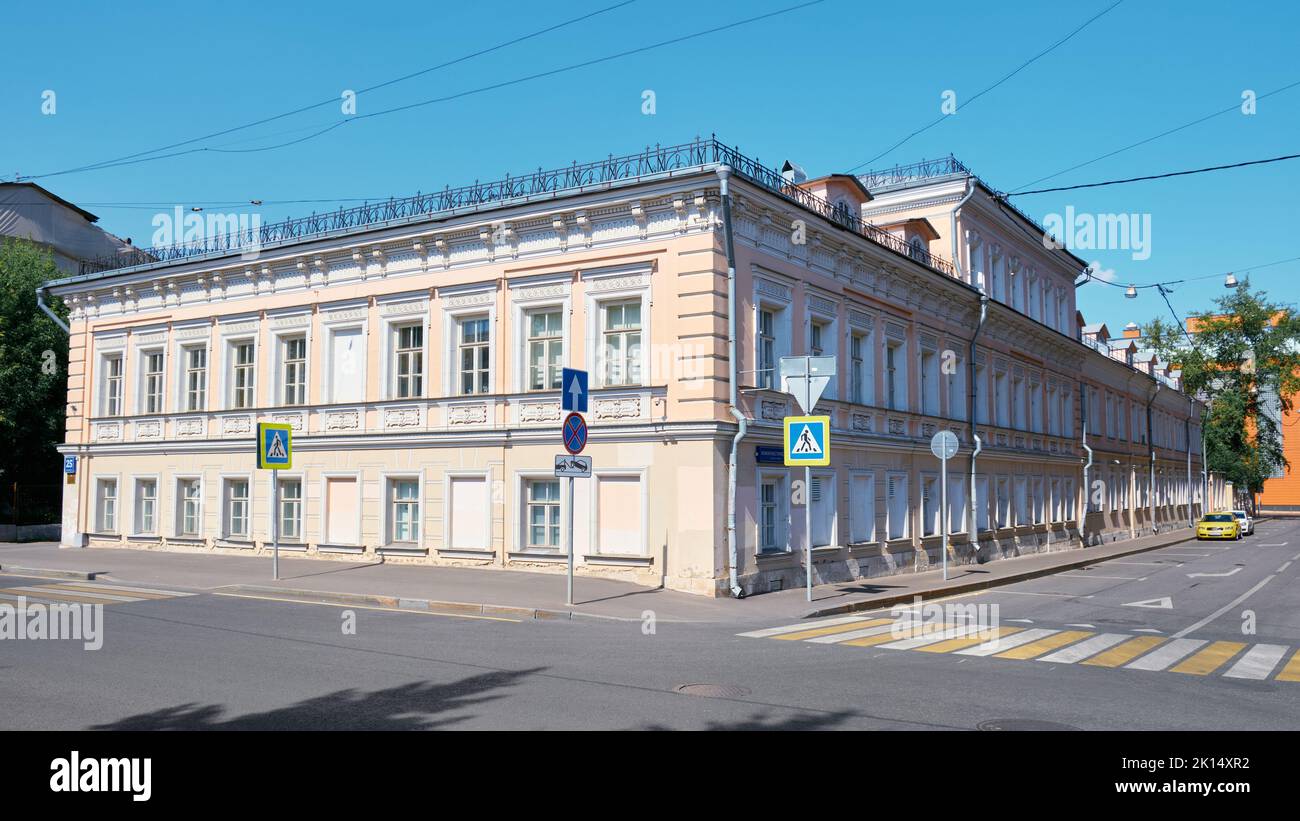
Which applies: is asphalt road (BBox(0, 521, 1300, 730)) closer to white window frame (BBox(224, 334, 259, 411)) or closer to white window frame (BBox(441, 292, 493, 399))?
white window frame (BBox(441, 292, 493, 399))

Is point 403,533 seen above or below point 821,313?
below

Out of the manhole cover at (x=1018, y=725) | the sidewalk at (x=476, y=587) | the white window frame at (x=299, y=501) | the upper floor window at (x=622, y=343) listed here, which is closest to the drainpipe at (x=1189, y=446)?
the sidewalk at (x=476, y=587)

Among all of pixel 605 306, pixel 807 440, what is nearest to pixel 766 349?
pixel 605 306

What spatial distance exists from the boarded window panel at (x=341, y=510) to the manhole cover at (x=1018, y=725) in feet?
57.2

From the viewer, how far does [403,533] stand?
21.7 meters

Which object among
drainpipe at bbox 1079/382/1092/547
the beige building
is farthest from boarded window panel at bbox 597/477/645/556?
drainpipe at bbox 1079/382/1092/547

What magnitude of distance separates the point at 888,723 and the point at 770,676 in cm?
225

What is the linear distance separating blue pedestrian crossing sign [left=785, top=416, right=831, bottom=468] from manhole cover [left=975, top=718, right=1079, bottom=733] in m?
8.31

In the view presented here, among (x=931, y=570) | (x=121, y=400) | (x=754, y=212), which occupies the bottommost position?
(x=931, y=570)

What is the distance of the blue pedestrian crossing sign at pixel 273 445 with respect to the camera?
1883 cm

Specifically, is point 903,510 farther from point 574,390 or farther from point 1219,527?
point 1219,527
